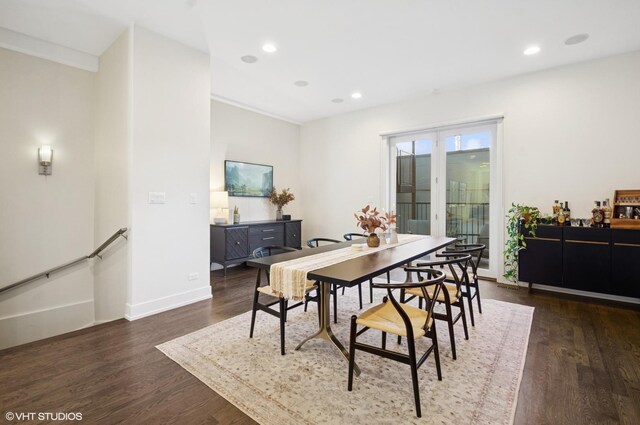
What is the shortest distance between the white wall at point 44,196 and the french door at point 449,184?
16.5 ft

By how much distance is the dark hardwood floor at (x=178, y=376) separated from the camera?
6.16ft

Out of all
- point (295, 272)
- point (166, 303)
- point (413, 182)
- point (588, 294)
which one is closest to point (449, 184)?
point (413, 182)

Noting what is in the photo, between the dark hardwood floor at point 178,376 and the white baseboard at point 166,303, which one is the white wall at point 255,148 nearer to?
the white baseboard at point 166,303

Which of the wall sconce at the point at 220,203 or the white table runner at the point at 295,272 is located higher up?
the wall sconce at the point at 220,203

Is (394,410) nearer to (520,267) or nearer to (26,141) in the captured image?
(520,267)

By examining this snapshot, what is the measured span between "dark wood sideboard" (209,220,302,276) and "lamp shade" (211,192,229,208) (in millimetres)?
374

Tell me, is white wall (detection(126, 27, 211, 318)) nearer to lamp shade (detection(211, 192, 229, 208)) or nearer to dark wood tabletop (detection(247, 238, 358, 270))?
lamp shade (detection(211, 192, 229, 208))

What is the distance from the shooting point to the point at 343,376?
2.23m

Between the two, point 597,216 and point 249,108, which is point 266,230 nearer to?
point 249,108

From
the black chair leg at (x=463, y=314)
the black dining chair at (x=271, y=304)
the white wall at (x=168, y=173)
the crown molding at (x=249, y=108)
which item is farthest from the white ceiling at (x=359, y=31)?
the black chair leg at (x=463, y=314)

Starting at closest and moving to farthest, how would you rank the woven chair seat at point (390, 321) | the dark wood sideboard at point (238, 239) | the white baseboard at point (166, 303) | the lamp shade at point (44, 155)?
the woven chair seat at point (390, 321) < the white baseboard at point (166, 303) < the lamp shade at point (44, 155) < the dark wood sideboard at point (238, 239)

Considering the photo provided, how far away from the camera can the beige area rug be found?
6.07 ft

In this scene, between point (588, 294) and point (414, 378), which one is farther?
point (588, 294)

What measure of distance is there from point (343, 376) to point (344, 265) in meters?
0.80
